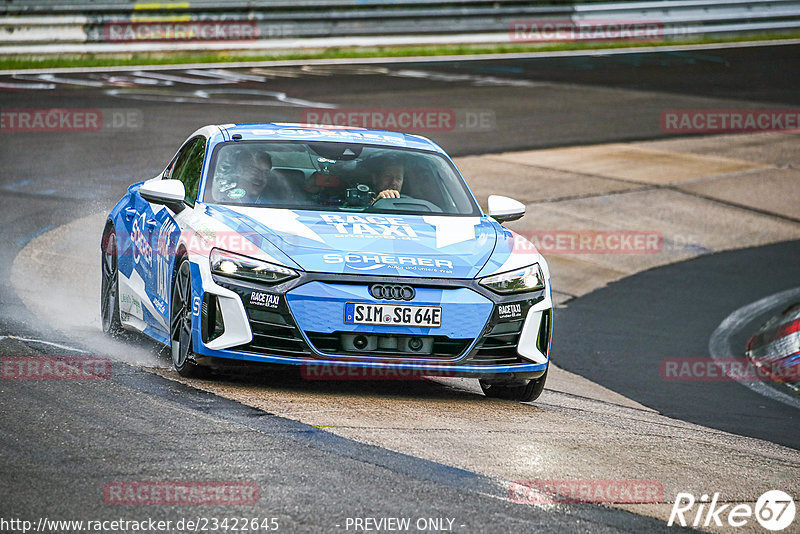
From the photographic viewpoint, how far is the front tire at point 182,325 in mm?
6703

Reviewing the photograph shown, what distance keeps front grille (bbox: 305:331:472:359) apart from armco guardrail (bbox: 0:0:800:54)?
19073mm

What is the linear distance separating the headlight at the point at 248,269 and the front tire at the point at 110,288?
2.07 m

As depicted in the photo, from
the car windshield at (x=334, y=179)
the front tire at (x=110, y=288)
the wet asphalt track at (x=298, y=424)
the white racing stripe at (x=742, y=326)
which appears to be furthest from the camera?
the white racing stripe at (x=742, y=326)

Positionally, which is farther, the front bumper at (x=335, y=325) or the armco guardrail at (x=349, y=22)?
the armco guardrail at (x=349, y=22)

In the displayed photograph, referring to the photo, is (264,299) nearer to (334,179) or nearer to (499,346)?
(499,346)

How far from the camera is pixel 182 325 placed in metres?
6.85

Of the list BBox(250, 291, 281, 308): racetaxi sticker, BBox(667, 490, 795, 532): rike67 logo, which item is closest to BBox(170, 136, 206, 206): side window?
BBox(250, 291, 281, 308): racetaxi sticker

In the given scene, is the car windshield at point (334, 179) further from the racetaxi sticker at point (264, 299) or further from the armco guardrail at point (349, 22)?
the armco guardrail at point (349, 22)

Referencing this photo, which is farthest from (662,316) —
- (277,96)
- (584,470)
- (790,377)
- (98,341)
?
(277,96)

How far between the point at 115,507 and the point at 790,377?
677 centimetres

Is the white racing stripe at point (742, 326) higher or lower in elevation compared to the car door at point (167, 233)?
lower

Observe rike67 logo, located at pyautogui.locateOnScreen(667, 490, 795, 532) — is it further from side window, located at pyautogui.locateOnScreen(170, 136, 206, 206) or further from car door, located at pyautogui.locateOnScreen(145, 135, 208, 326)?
side window, located at pyautogui.locateOnScreen(170, 136, 206, 206)

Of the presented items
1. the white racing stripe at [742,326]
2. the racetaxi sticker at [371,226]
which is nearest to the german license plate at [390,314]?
the racetaxi sticker at [371,226]

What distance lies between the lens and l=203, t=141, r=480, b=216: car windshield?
→ 7.52 meters
